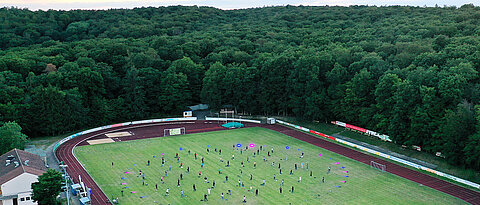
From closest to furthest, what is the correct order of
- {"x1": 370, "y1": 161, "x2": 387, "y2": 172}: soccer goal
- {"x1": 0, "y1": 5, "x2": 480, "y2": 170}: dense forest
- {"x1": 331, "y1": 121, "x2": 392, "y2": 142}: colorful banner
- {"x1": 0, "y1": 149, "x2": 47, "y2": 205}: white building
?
{"x1": 0, "y1": 149, "x2": 47, "y2": 205}: white building
{"x1": 370, "y1": 161, "x2": 387, "y2": 172}: soccer goal
{"x1": 0, "y1": 5, "x2": 480, "y2": 170}: dense forest
{"x1": 331, "y1": 121, "x2": 392, "y2": 142}: colorful banner

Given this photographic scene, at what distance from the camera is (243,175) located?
4988 cm

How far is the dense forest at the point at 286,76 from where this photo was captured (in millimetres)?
56000

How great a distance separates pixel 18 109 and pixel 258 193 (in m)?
46.8

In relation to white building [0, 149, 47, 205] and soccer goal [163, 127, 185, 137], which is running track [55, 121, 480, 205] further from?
white building [0, 149, 47, 205]

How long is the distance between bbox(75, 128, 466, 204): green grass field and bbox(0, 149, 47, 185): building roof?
6.66 m

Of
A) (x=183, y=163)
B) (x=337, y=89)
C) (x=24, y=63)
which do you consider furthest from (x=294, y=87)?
(x=24, y=63)

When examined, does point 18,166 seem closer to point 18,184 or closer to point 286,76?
point 18,184

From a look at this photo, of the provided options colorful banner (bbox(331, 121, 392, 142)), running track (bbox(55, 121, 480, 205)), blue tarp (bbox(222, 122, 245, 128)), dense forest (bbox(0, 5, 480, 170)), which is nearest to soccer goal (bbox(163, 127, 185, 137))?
running track (bbox(55, 121, 480, 205))

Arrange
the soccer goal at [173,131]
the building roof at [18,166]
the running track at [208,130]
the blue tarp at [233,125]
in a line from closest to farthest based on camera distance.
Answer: the building roof at [18,166], the running track at [208,130], the soccer goal at [173,131], the blue tarp at [233,125]

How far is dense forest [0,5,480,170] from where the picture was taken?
2205 inches

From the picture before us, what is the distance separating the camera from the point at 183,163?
55.1 m

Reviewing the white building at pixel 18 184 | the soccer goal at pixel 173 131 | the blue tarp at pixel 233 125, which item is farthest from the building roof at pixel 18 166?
the blue tarp at pixel 233 125

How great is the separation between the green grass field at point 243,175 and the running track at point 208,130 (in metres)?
1.23

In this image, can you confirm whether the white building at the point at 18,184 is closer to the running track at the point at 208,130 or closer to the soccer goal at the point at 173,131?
the running track at the point at 208,130
